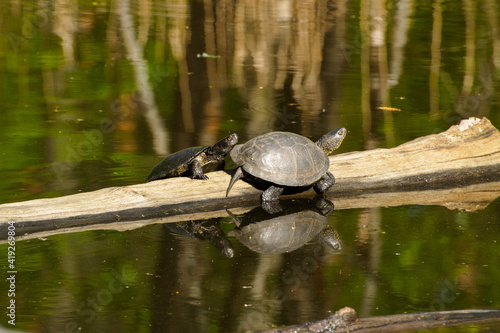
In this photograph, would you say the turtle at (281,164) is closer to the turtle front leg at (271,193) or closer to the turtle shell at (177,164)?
the turtle front leg at (271,193)

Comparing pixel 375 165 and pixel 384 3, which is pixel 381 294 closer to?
pixel 375 165

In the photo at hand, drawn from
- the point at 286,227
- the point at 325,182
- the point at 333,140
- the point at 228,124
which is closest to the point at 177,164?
the point at 286,227

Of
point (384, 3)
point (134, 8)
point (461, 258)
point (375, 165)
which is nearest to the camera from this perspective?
point (461, 258)

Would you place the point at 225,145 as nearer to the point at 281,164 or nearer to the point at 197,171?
the point at 197,171

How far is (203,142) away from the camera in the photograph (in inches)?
327

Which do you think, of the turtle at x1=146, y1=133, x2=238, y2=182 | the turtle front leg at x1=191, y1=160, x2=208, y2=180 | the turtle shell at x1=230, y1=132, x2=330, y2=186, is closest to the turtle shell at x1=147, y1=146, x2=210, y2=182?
the turtle at x1=146, y1=133, x2=238, y2=182

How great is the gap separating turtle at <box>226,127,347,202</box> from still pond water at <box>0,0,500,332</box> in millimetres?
375

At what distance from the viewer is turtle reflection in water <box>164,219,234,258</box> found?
222 inches

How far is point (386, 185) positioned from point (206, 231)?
199 cm

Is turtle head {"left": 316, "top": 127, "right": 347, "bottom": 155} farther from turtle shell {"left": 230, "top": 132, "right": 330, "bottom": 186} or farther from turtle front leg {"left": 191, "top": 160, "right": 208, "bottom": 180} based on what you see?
turtle front leg {"left": 191, "top": 160, "right": 208, "bottom": 180}

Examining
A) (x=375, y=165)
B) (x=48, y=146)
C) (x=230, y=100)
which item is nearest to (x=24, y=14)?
(x=230, y=100)

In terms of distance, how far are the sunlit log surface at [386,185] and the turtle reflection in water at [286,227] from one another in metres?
0.21

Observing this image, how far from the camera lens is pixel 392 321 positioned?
13.4ft

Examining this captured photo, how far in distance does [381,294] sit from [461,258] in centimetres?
106
